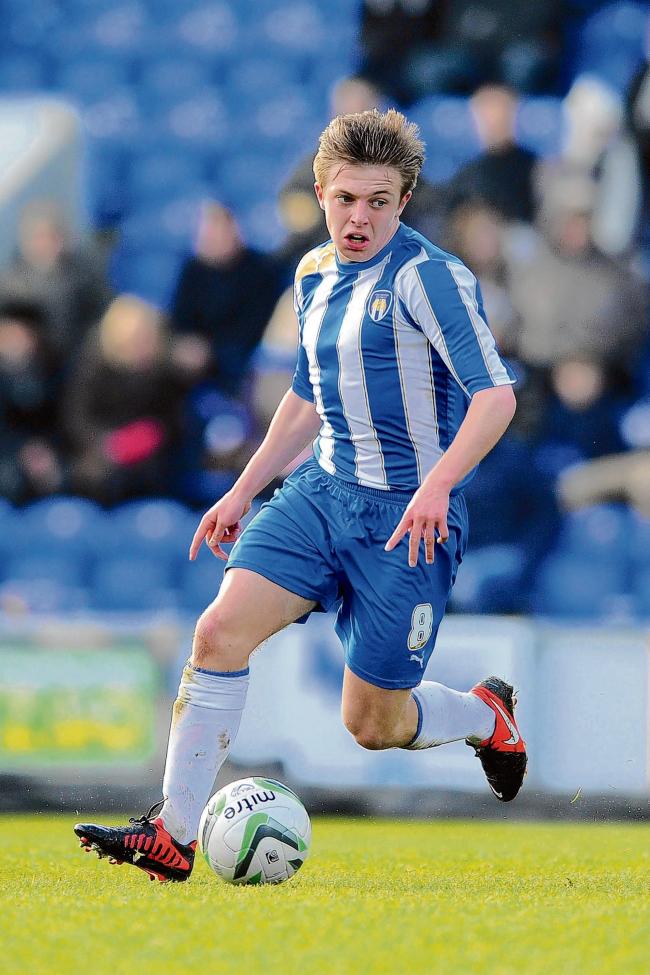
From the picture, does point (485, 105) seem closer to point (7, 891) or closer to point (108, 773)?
point (108, 773)

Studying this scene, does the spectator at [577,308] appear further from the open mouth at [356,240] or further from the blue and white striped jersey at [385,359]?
the open mouth at [356,240]

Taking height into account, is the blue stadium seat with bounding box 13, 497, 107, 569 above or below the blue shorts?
below

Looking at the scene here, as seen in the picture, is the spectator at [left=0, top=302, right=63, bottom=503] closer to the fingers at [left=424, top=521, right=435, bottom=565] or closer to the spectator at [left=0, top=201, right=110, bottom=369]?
the spectator at [left=0, top=201, right=110, bottom=369]

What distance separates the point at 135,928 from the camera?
2.87 meters

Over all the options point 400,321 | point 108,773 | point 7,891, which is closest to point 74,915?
point 7,891

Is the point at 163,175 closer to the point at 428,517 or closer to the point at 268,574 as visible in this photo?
the point at 268,574

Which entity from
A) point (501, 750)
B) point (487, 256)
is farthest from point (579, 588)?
point (501, 750)

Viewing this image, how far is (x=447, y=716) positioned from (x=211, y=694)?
3.14 ft

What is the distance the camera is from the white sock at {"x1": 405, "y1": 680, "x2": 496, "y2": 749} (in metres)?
4.29

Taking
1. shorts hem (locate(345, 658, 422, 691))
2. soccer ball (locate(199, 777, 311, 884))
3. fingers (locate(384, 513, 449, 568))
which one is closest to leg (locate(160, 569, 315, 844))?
soccer ball (locate(199, 777, 311, 884))

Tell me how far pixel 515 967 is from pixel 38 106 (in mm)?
8855

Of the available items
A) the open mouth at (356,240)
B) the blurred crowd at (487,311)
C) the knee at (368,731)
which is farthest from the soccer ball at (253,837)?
the blurred crowd at (487,311)

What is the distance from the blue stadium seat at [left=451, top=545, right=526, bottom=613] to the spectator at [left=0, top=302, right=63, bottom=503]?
2758 mm

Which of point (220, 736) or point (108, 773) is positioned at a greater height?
point (220, 736)
